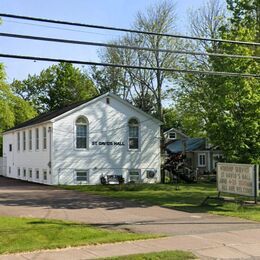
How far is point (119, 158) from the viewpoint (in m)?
40.0

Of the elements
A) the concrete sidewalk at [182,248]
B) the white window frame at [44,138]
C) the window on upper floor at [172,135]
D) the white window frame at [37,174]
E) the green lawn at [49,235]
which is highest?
the window on upper floor at [172,135]

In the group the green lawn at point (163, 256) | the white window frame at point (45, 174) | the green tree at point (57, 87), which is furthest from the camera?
the green tree at point (57, 87)

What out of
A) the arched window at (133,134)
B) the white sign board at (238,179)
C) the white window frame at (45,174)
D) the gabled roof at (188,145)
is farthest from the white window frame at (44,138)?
the gabled roof at (188,145)

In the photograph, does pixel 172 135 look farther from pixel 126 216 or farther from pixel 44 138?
pixel 126 216

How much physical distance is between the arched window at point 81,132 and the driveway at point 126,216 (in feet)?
48.2

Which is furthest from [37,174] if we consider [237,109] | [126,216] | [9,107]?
[126,216]

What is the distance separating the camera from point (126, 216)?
716 inches

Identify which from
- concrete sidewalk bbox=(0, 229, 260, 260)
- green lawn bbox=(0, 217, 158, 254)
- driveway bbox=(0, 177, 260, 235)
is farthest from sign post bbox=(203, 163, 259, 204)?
green lawn bbox=(0, 217, 158, 254)

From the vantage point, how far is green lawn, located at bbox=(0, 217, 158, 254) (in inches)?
471

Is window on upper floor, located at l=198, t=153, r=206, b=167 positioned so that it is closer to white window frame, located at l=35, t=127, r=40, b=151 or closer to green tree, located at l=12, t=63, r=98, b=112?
green tree, located at l=12, t=63, r=98, b=112

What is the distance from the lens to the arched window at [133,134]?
40.8m

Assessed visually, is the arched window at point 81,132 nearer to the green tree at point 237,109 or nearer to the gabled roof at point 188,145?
the green tree at point 237,109

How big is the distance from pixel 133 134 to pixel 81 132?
464 centimetres

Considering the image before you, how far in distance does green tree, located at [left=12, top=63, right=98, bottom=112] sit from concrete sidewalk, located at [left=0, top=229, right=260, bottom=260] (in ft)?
194
